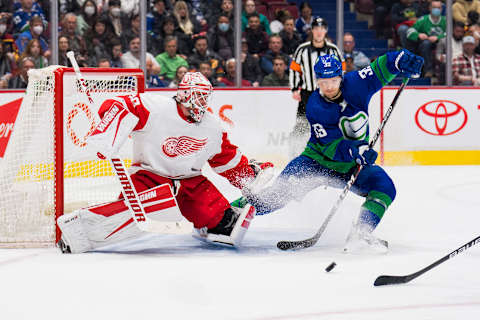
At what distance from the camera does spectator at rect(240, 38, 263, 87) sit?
7223mm

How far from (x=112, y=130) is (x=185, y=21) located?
3899 millimetres

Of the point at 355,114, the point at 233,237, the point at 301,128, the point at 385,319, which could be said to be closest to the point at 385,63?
the point at 355,114

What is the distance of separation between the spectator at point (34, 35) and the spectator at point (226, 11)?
1.37m

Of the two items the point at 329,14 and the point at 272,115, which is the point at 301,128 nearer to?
the point at 272,115

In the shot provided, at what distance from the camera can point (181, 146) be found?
11.9 ft

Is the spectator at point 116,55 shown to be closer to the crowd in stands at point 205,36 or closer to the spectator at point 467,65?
the crowd in stands at point 205,36

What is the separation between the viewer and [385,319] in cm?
247

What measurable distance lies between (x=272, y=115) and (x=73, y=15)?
179 cm

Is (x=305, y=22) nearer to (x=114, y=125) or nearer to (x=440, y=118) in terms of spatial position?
(x=440, y=118)

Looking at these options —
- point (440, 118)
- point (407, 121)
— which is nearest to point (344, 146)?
point (407, 121)


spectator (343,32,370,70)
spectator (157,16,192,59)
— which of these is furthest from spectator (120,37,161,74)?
spectator (343,32,370,70)

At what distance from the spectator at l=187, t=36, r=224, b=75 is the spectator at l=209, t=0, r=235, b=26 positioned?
174mm

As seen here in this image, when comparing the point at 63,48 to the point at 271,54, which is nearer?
the point at 63,48

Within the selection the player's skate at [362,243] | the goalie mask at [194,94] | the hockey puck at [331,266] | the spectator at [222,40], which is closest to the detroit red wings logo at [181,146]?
the goalie mask at [194,94]
